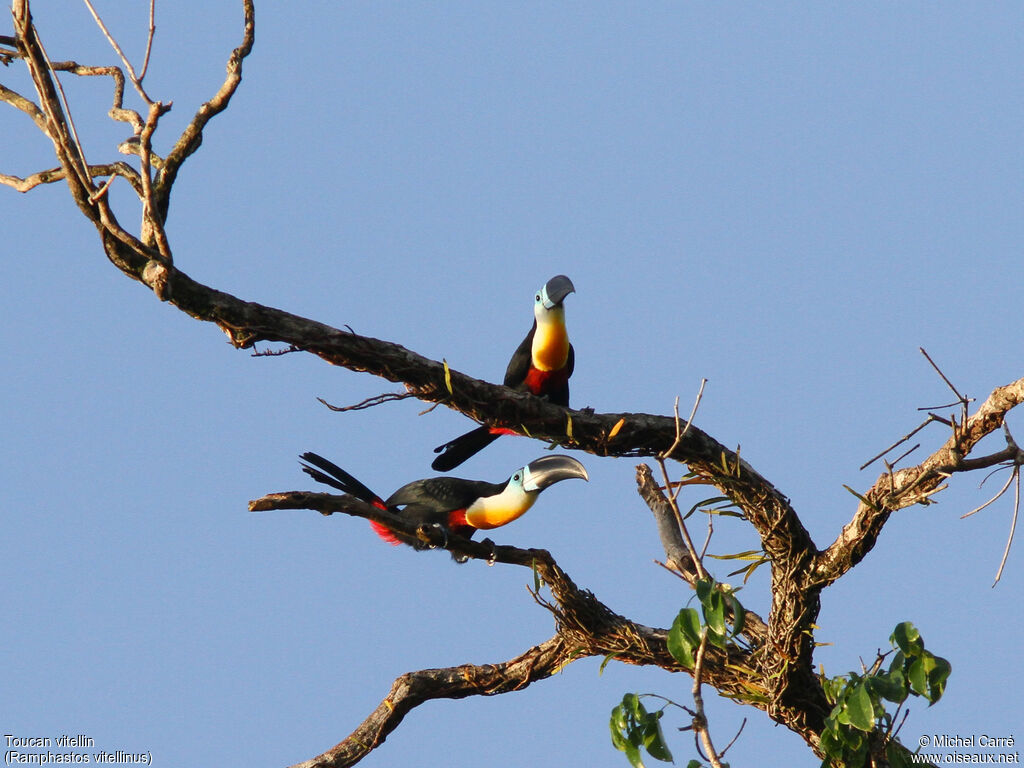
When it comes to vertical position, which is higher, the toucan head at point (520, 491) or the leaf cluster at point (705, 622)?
the toucan head at point (520, 491)

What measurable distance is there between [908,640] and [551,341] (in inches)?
78.7

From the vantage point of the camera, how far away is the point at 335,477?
4230mm

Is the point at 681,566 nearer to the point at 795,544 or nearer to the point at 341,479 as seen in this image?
the point at 795,544

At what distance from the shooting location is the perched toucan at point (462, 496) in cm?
425

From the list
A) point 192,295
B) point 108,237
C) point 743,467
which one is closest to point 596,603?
point 743,467

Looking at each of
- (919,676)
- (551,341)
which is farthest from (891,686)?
(551,341)

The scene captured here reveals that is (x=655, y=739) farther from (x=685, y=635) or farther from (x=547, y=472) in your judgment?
(x=547, y=472)

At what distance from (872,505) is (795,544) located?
35 centimetres

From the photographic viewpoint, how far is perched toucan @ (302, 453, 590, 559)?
425 cm

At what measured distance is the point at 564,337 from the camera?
15.2ft

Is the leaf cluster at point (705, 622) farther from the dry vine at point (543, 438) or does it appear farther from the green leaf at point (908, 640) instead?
the green leaf at point (908, 640)

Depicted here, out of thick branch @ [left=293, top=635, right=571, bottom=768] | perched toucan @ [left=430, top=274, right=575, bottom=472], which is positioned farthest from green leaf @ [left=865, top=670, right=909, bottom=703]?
perched toucan @ [left=430, top=274, right=575, bottom=472]

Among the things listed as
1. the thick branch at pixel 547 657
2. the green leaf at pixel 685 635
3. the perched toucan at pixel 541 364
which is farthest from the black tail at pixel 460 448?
the green leaf at pixel 685 635

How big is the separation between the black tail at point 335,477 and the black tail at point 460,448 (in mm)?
323
